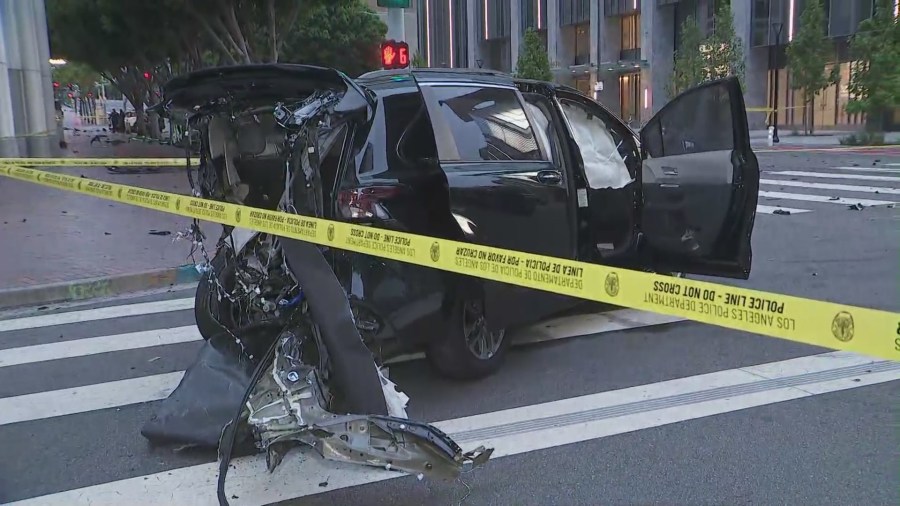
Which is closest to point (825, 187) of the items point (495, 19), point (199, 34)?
point (199, 34)

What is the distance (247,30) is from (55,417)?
2370cm

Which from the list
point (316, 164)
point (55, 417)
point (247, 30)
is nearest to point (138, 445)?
point (55, 417)

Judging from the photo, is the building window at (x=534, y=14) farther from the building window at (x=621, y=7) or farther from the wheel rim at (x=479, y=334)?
the wheel rim at (x=479, y=334)

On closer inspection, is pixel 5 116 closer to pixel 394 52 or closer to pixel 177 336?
pixel 394 52

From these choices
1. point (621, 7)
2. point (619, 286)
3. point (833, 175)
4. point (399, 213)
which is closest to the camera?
point (619, 286)

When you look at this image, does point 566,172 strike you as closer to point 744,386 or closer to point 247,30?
point 744,386

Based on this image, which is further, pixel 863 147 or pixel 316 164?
pixel 863 147

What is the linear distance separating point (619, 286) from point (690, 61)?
120 ft

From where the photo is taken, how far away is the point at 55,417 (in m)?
4.76

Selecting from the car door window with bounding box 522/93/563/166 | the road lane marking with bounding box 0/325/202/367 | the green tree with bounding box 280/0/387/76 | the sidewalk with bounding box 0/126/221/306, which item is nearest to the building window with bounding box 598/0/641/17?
the green tree with bounding box 280/0/387/76

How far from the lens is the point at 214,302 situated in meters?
4.72

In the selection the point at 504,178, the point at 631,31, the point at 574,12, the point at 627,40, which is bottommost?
the point at 504,178

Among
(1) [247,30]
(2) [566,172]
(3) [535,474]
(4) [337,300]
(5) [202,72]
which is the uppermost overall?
(1) [247,30]

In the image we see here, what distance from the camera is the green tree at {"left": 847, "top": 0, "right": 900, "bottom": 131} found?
24.8 m
